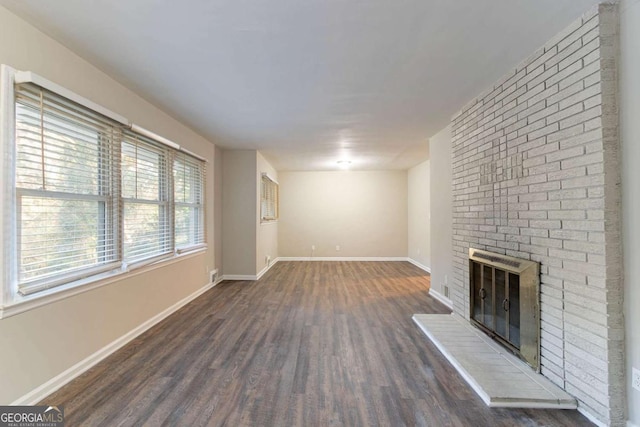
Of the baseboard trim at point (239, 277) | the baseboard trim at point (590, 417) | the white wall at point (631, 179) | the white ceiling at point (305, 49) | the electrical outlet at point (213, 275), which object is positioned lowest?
the baseboard trim at point (590, 417)

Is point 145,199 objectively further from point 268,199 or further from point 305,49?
point 268,199

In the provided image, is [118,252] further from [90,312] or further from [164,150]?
[164,150]

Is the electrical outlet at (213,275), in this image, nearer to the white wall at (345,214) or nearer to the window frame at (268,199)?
the window frame at (268,199)

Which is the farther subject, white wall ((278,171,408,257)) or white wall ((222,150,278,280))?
white wall ((278,171,408,257))

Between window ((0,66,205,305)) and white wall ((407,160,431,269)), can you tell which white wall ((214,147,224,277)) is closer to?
window ((0,66,205,305))

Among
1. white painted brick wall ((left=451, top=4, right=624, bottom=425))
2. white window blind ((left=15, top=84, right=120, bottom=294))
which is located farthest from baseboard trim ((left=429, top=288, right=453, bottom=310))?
white window blind ((left=15, top=84, right=120, bottom=294))

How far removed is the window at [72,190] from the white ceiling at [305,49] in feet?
1.60

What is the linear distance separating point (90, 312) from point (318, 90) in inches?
110

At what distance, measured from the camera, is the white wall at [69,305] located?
177cm

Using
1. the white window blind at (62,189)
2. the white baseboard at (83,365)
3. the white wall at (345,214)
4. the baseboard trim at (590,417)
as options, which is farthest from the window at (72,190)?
the white wall at (345,214)

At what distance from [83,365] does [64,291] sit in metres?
0.64

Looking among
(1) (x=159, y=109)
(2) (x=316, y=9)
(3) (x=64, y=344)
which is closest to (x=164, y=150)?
(1) (x=159, y=109)

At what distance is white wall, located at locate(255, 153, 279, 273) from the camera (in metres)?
5.61

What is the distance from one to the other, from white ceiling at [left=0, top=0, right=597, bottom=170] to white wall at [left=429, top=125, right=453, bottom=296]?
2.03ft
